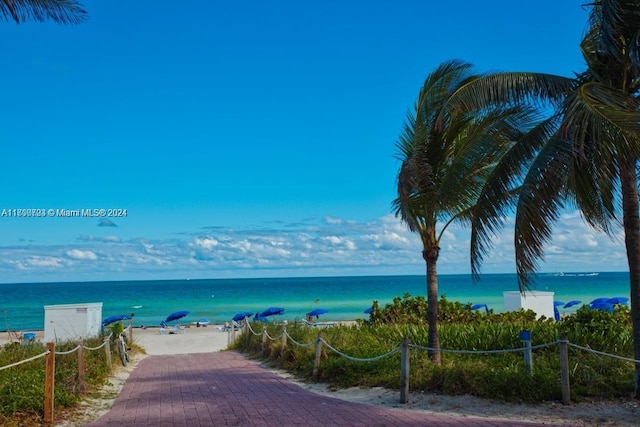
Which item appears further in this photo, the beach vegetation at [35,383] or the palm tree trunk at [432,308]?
the palm tree trunk at [432,308]

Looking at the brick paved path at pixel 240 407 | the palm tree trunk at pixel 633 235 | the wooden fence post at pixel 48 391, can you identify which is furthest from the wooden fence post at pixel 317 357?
the palm tree trunk at pixel 633 235

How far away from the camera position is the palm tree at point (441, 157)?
10.5 metres

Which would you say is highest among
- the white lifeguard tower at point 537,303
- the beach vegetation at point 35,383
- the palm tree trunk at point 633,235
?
the palm tree trunk at point 633,235

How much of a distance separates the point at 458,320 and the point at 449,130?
7.66 metres

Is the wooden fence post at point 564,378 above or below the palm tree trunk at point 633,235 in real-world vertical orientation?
below

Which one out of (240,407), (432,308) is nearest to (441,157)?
(432,308)

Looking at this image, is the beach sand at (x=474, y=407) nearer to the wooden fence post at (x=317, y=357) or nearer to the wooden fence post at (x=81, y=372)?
the wooden fence post at (x=81, y=372)

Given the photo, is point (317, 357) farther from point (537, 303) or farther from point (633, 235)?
point (537, 303)

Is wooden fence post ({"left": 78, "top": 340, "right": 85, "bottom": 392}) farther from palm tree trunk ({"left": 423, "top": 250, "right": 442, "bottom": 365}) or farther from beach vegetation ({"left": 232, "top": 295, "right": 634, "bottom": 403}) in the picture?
palm tree trunk ({"left": 423, "top": 250, "right": 442, "bottom": 365})

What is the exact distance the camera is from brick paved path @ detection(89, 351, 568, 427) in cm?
792

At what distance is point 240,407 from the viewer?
29.5 feet

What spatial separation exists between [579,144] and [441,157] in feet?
13.2

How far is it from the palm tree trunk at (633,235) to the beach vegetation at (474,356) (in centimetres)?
73

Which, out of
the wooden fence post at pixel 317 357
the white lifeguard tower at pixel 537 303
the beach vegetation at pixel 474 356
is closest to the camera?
the beach vegetation at pixel 474 356
